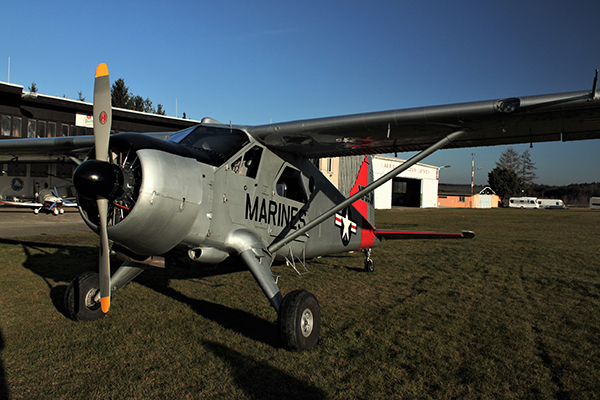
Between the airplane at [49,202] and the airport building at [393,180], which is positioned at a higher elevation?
the airport building at [393,180]

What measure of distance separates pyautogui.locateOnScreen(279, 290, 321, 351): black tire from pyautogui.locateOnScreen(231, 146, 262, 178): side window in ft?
5.97

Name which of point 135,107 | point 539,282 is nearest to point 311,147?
point 539,282

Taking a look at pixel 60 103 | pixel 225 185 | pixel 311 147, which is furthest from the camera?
pixel 60 103

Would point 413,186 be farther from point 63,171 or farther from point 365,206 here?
point 365,206

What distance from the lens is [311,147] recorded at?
19.7ft

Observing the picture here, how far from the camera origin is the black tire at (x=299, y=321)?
4.04m

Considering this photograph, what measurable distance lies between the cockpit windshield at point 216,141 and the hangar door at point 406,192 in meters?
59.4

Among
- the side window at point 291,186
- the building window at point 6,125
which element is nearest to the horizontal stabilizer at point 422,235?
the side window at point 291,186

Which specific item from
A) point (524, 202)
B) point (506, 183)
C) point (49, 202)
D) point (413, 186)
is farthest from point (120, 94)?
point (506, 183)

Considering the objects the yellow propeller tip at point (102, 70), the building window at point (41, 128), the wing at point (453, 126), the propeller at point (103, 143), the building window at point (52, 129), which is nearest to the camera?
the propeller at point (103, 143)

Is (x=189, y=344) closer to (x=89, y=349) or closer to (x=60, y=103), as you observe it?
(x=89, y=349)

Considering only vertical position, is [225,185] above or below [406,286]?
above

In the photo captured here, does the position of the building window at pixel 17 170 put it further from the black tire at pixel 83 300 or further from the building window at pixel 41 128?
the black tire at pixel 83 300

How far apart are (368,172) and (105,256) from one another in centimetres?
671
